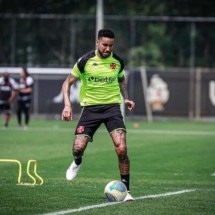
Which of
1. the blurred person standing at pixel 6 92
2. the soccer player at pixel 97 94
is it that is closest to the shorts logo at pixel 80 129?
the soccer player at pixel 97 94

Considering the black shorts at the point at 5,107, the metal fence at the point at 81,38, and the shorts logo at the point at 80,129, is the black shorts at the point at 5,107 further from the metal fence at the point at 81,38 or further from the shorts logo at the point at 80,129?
the shorts logo at the point at 80,129

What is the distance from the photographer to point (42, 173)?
16.3m

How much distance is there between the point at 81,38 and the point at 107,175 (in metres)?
32.6

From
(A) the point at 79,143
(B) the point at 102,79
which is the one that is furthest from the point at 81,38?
(A) the point at 79,143

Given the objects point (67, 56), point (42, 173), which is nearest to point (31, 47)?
point (67, 56)

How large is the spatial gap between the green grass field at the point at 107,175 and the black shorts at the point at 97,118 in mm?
952

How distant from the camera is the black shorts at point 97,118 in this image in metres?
12.3

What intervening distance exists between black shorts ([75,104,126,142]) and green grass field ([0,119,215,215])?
37.5 inches

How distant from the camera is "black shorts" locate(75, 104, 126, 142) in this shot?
40.5 feet

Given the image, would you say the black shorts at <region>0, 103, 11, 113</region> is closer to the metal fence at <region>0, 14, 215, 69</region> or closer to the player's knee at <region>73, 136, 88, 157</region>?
the metal fence at <region>0, 14, 215, 69</region>

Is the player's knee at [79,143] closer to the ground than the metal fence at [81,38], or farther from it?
closer to the ground

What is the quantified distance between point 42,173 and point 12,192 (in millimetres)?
3769

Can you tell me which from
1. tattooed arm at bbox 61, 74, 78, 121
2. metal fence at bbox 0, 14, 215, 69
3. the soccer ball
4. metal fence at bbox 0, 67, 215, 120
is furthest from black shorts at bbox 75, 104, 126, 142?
metal fence at bbox 0, 14, 215, 69

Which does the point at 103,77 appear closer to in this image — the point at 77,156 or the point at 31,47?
the point at 77,156
